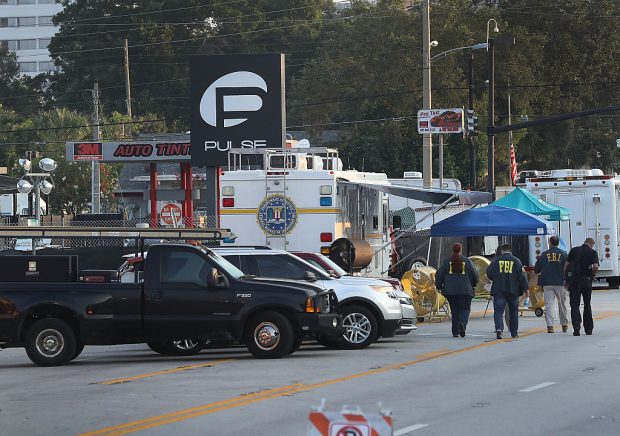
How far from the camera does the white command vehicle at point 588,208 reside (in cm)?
3766

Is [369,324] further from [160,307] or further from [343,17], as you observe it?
[343,17]

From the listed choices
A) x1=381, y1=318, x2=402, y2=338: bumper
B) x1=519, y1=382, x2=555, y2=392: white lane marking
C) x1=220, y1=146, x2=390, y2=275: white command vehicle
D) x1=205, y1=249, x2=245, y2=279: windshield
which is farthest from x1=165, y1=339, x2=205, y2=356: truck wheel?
x1=519, y1=382, x2=555, y2=392: white lane marking

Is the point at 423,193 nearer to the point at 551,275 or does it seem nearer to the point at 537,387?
the point at 551,275

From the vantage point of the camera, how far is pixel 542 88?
6400 cm

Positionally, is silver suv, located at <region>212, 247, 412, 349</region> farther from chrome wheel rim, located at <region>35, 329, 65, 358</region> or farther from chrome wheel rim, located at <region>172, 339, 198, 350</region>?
chrome wheel rim, located at <region>35, 329, 65, 358</region>

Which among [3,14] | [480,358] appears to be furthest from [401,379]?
[3,14]

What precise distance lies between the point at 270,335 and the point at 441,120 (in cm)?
2134

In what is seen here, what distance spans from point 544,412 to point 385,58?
52485 millimetres

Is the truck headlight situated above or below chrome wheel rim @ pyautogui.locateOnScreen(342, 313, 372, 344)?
above

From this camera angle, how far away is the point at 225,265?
64.6 feet

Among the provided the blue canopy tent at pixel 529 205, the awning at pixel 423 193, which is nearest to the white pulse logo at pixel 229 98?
the awning at pixel 423 193

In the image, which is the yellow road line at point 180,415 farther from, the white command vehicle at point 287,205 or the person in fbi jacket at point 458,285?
the white command vehicle at point 287,205

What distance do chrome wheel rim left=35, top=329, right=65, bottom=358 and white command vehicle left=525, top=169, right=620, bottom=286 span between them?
833 inches

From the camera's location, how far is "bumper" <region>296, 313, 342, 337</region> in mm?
19094
